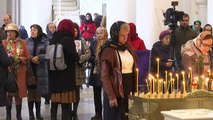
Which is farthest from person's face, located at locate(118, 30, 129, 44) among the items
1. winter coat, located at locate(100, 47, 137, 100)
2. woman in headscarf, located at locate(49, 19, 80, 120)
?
woman in headscarf, located at locate(49, 19, 80, 120)

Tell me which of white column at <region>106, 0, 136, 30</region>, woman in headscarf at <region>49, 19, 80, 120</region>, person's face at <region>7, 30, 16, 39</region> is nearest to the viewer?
woman in headscarf at <region>49, 19, 80, 120</region>

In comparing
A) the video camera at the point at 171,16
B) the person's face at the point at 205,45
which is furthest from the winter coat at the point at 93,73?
the person's face at the point at 205,45

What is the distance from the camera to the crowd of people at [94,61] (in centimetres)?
685

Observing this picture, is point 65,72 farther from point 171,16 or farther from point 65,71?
point 171,16

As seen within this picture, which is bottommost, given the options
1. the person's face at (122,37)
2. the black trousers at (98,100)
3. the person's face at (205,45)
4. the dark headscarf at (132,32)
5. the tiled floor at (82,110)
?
the tiled floor at (82,110)

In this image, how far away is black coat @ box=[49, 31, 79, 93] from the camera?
28.7ft

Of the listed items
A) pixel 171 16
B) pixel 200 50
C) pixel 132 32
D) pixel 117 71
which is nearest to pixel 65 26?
pixel 132 32

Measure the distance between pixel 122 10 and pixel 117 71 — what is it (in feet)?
16.0

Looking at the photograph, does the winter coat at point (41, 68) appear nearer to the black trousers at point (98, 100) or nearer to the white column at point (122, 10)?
the black trousers at point (98, 100)

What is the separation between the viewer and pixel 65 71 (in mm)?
8812

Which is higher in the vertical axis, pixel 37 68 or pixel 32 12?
pixel 32 12

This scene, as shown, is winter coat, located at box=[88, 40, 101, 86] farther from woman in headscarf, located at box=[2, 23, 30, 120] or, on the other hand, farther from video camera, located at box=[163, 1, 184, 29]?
A: video camera, located at box=[163, 1, 184, 29]

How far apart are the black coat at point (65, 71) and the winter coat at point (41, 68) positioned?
95 centimetres

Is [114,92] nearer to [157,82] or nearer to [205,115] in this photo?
[157,82]
